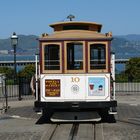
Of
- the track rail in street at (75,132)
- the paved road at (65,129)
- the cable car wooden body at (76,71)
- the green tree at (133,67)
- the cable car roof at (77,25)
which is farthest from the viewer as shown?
the green tree at (133,67)

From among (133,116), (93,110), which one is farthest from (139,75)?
(93,110)

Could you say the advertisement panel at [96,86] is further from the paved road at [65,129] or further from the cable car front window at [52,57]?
the cable car front window at [52,57]

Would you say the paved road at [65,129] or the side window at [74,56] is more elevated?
the side window at [74,56]

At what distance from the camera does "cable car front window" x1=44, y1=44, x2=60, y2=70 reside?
1488cm

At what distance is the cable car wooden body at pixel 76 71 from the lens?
14602 mm

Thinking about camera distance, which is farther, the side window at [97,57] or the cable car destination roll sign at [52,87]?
the side window at [97,57]

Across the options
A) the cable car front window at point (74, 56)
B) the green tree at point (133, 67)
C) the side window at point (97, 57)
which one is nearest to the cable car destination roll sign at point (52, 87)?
the cable car front window at point (74, 56)

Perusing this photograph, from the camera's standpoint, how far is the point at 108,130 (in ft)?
44.4

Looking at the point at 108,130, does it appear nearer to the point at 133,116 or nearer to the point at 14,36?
the point at 133,116

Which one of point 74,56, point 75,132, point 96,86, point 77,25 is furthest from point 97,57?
point 75,132

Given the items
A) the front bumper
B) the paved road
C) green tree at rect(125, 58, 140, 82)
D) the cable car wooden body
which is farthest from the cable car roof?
green tree at rect(125, 58, 140, 82)

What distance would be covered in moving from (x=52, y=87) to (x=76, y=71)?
863 millimetres

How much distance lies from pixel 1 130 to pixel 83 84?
2.76 meters

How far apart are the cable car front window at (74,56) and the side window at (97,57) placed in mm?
331
